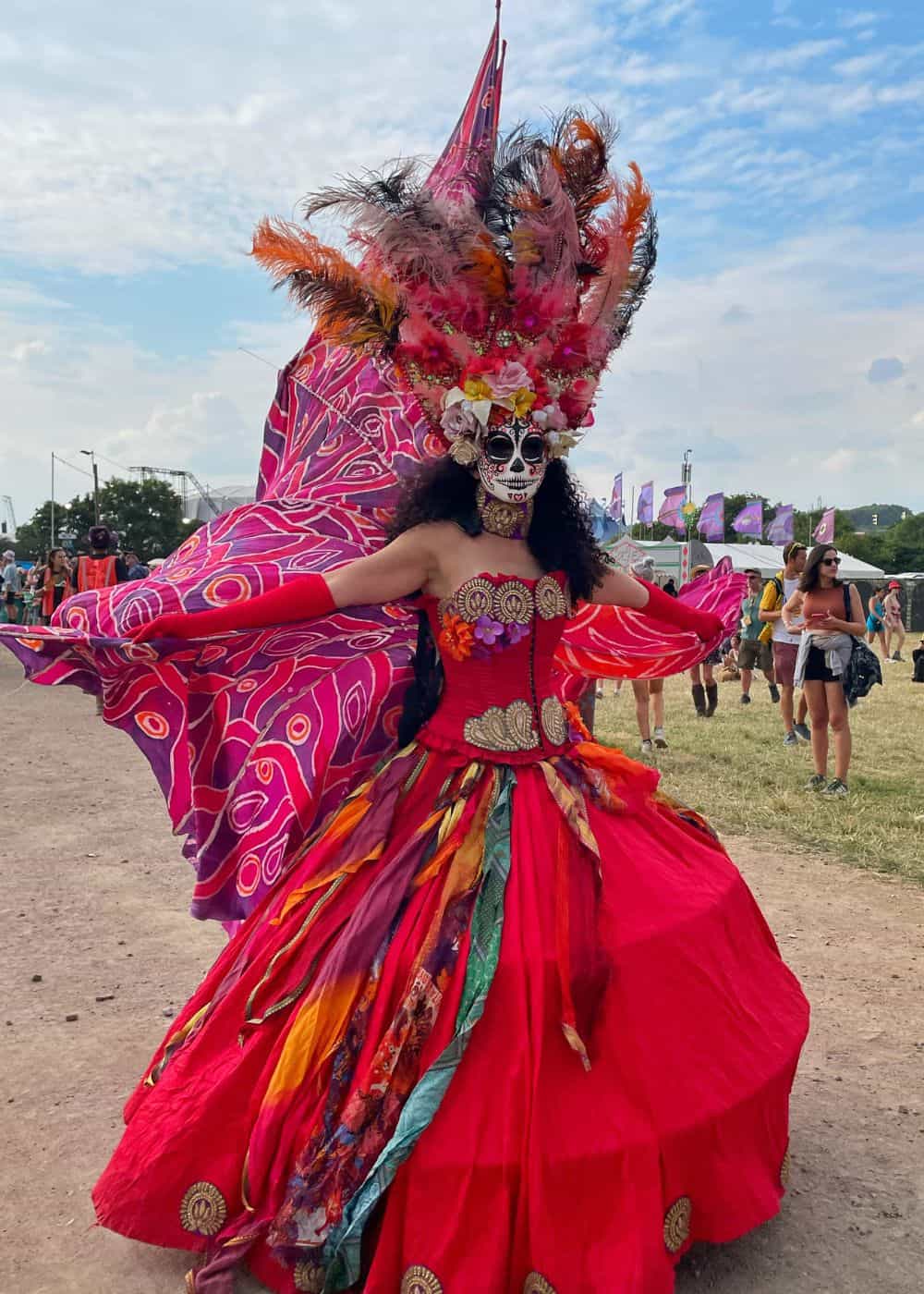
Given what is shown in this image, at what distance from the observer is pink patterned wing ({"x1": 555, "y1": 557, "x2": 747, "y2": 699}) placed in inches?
152

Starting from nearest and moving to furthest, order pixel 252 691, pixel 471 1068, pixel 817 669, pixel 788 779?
pixel 471 1068, pixel 252 691, pixel 817 669, pixel 788 779

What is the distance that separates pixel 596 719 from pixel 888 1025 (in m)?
Answer: 7.89

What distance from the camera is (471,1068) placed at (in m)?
2.41

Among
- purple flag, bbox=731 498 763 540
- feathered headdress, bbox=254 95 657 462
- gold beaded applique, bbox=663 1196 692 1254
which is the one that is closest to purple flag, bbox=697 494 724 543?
purple flag, bbox=731 498 763 540

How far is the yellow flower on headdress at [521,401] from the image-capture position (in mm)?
2980

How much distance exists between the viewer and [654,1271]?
7.55 feet

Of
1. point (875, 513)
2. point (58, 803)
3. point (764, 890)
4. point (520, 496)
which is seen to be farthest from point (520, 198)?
point (875, 513)

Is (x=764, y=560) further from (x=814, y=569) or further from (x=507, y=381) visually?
(x=507, y=381)

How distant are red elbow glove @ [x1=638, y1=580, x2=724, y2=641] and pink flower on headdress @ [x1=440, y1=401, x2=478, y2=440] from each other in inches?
33.8

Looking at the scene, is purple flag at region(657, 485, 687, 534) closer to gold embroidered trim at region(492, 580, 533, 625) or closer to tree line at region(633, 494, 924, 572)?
tree line at region(633, 494, 924, 572)

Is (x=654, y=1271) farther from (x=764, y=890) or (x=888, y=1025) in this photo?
(x=764, y=890)

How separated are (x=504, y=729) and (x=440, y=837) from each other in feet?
1.22

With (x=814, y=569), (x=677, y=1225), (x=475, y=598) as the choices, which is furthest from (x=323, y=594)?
(x=814, y=569)

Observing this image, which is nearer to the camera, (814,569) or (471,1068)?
(471,1068)
